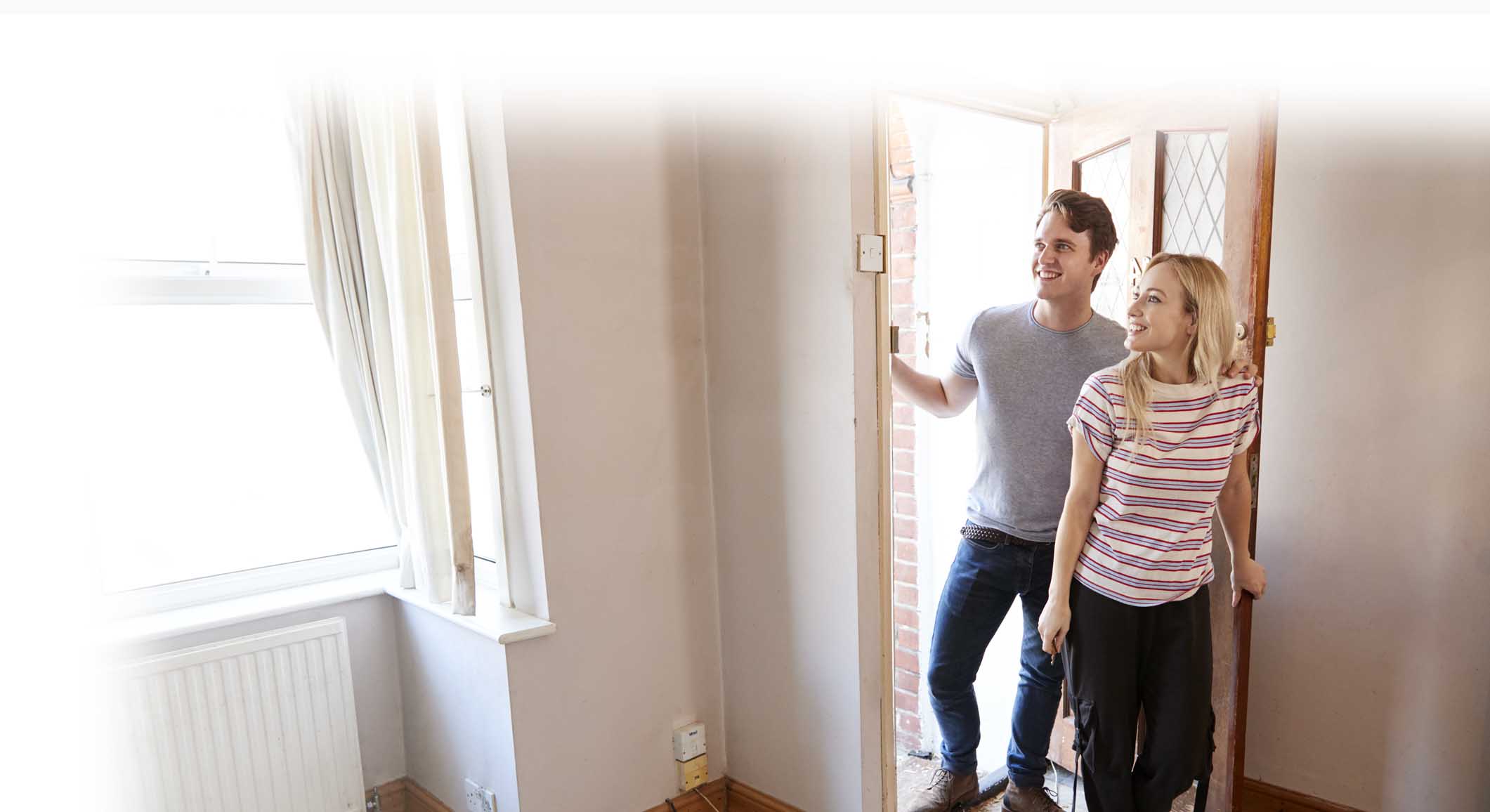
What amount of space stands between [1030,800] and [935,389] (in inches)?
39.9

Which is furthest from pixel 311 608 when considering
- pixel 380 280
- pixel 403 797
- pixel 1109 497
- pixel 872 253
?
pixel 1109 497

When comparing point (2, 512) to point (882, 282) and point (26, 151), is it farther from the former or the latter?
point (882, 282)

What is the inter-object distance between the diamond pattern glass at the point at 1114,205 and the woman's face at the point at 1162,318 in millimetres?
614

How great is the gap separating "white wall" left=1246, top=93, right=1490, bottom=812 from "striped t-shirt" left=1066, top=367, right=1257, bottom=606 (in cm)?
52

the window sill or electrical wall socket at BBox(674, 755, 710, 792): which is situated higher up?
the window sill

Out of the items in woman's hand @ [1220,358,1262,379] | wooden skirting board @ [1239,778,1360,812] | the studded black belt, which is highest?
woman's hand @ [1220,358,1262,379]

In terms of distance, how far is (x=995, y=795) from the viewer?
2402 mm

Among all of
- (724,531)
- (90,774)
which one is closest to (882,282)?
(724,531)

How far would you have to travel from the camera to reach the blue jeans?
6.58ft

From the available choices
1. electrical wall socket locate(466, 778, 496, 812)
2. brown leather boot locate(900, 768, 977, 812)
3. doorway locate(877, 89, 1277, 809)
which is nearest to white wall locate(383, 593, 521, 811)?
electrical wall socket locate(466, 778, 496, 812)

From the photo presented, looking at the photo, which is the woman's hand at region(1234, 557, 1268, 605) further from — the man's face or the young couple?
the man's face

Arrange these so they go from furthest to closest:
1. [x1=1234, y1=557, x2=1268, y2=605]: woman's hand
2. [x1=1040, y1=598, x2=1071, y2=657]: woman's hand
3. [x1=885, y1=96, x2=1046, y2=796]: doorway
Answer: [x1=885, y1=96, x2=1046, y2=796]: doorway → [x1=1234, y1=557, x2=1268, y2=605]: woman's hand → [x1=1040, y1=598, x2=1071, y2=657]: woman's hand

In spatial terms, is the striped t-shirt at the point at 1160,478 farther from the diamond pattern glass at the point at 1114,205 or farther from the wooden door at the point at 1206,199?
the diamond pattern glass at the point at 1114,205

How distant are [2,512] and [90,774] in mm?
549
